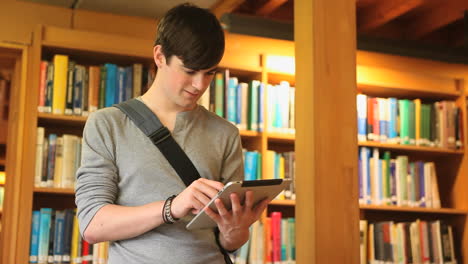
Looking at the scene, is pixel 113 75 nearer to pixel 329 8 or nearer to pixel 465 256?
pixel 329 8

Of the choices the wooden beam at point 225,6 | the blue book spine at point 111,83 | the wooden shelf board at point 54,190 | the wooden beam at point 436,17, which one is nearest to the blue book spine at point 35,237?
the wooden shelf board at point 54,190

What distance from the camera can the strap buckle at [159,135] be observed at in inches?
63.9

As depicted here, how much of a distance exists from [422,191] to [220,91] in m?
1.57

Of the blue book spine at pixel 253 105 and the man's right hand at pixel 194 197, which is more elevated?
the blue book spine at pixel 253 105

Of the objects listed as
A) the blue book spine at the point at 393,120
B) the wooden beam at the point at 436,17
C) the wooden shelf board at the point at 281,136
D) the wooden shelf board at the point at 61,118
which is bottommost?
the wooden shelf board at the point at 281,136

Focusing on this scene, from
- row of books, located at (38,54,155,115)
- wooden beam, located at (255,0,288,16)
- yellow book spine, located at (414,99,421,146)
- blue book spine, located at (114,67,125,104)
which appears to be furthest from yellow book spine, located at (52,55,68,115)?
yellow book spine, located at (414,99,421,146)

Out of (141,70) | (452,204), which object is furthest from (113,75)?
(452,204)

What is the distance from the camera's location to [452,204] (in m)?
4.55

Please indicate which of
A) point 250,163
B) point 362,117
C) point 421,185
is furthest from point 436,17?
point 250,163

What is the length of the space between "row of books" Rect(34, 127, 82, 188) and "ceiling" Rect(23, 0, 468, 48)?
927 mm

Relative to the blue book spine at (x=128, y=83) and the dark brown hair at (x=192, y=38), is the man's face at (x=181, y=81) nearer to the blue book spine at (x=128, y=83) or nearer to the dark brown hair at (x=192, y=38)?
the dark brown hair at (x=192, y=38)

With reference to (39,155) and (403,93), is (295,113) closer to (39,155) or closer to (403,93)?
(39,155)

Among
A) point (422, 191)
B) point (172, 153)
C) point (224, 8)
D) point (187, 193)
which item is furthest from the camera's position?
point (422, 191)

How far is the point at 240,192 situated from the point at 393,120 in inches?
119
